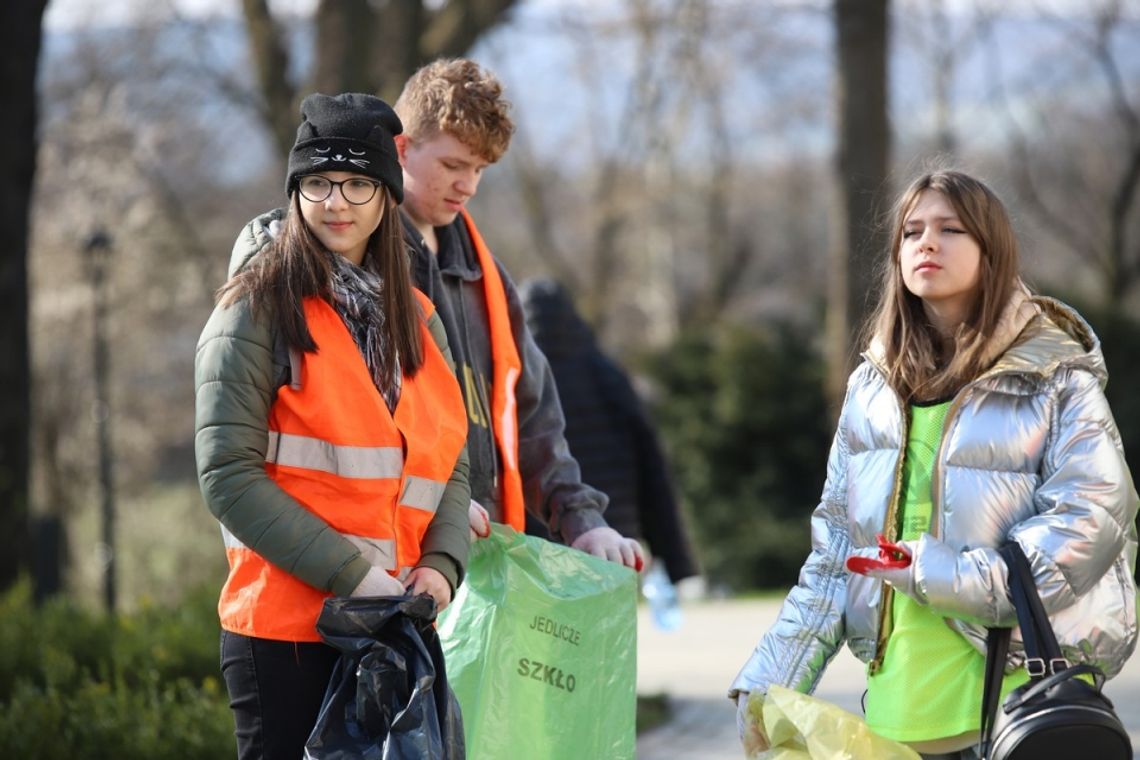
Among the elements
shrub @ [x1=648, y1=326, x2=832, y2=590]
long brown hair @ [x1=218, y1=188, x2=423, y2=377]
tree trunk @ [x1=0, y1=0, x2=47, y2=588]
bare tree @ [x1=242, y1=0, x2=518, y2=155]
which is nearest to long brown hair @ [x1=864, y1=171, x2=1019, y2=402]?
long brown hair @ [x1=218, y1=188, x2=423, y2=377]

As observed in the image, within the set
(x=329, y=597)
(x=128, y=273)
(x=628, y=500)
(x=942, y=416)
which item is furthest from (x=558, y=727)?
(x=128, y=273)

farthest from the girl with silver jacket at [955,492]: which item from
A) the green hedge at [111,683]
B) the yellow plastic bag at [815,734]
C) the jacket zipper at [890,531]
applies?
the green hedge at [111,683]

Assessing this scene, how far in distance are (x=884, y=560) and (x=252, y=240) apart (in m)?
1.43

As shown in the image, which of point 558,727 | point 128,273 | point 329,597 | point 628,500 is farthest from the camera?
point 128,273

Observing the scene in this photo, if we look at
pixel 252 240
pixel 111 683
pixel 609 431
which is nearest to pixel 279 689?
pixel 252 240

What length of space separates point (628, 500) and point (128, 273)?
19.1 m

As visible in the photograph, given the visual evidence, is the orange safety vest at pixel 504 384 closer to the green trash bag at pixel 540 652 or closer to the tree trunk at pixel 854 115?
the green trash bag at pixel 540 652

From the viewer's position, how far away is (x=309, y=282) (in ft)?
10.4

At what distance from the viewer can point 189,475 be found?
1065 inches

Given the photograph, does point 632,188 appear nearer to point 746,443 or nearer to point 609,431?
point 746,443

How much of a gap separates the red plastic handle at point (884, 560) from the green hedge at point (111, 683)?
116 inches

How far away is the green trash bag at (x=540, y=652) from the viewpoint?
3.50 m

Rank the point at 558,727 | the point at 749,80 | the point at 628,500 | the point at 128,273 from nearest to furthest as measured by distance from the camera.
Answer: the point at 558,727, the point at 628,500, the point at 128,273, the point at 749,80

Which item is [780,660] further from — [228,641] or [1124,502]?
[228,641]
